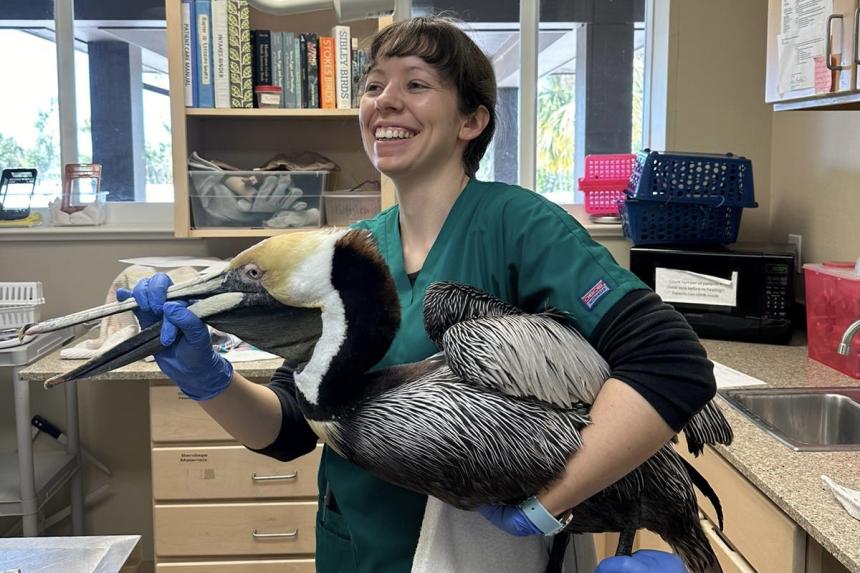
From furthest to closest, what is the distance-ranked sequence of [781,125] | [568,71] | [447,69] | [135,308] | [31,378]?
1. [568,71]
2. [781,125]
3. [31,378]
4. [447,69]
5. [135,308]

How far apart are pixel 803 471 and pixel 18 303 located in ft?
7.14

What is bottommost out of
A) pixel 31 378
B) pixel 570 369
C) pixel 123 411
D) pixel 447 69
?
pixel 123 411

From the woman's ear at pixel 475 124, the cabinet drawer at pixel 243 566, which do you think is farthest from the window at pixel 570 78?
the woman's ear at pixel 475 124

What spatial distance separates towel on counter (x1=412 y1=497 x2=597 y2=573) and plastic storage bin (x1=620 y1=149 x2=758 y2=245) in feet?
5.81

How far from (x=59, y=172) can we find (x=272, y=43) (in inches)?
40.2

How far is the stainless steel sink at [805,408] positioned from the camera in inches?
74.3

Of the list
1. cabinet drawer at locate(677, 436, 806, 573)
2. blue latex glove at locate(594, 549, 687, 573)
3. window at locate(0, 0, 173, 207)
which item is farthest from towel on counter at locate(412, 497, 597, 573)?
window at locate(0, 0, 173, 207)

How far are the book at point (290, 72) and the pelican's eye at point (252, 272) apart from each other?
184cm

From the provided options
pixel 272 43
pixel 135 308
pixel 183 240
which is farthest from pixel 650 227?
pixel 135 308

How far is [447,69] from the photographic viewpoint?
1047 mm

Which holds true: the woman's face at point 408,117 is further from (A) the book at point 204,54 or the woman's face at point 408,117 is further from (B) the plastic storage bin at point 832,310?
(A) the book at point 204,54

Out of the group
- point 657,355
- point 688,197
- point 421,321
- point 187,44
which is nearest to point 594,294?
point 657,355

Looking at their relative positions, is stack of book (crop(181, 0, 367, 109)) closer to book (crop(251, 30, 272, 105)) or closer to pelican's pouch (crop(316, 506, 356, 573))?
book (crop(251, 30, 272, 105))

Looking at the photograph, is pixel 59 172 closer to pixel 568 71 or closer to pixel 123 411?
pixel 123 411
